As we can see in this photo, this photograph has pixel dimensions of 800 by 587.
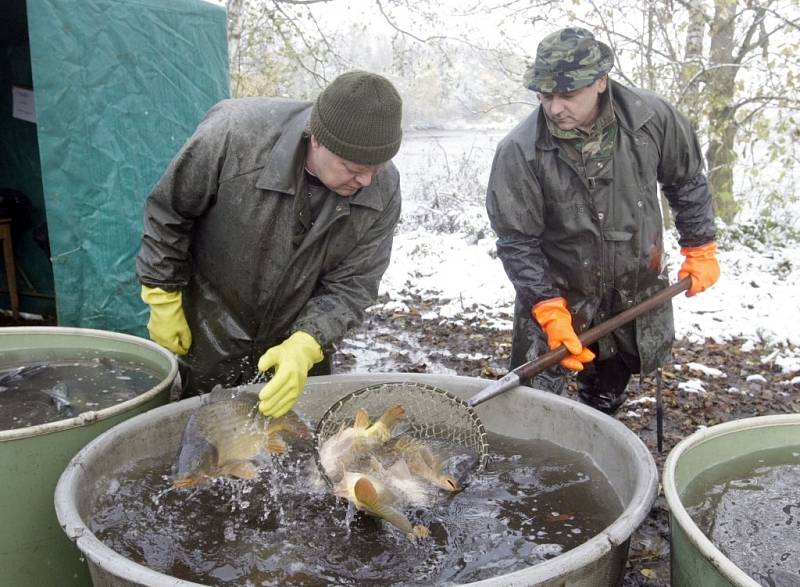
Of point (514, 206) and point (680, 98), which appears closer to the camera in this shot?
point (514, 206)

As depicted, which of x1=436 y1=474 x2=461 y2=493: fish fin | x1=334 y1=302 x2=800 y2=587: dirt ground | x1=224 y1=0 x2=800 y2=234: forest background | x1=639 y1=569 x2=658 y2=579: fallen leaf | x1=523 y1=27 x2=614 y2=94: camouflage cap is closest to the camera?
x1=436 y1=474 x2=461 y2=493: fish fin

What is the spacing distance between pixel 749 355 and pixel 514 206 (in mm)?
3890

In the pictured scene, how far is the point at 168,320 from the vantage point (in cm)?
337

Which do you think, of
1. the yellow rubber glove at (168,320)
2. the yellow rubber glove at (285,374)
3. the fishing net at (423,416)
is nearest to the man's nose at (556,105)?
the fishing net at (423,416)

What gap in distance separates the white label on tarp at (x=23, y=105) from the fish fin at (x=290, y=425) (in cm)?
474

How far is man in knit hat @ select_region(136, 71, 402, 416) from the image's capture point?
279 centimetres

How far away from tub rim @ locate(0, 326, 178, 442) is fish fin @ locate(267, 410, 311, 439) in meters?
0.53

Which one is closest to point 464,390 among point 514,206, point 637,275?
point 514,206

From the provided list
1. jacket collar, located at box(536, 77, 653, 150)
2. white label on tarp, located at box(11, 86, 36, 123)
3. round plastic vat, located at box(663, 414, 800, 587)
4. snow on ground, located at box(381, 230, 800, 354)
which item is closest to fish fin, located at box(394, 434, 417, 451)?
round plastic vat, located at box(663, 414, 800, 587)

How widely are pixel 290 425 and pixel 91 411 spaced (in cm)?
81

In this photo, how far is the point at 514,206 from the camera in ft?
12.0

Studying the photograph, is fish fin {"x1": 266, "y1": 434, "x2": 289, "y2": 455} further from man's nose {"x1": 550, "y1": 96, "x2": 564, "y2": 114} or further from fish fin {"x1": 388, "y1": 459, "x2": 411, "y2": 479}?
man's nose {"x1": 550, "y1": 96, "x2": 564, "y2": 114}

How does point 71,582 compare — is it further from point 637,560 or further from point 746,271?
point 746,271

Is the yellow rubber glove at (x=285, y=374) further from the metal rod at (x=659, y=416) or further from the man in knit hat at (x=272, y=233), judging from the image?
the metal rod at (x=659, y=416)
